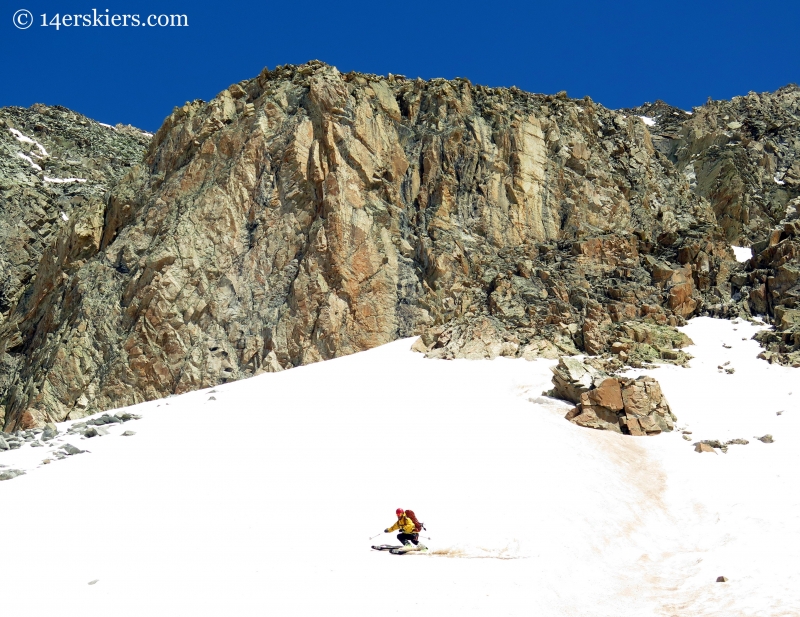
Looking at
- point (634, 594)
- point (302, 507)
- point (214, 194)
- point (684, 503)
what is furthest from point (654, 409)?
point (214, 194)

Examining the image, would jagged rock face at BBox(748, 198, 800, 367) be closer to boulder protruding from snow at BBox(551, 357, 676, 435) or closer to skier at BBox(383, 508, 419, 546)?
boulder protruding from snow at BBox(551, 357, 676, 435)

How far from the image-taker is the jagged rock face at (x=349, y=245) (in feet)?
97.1

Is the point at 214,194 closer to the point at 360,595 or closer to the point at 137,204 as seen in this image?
the point at 137,204

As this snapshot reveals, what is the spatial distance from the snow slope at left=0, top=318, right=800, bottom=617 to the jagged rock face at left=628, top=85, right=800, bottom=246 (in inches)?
1011

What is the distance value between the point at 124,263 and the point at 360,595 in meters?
28.0

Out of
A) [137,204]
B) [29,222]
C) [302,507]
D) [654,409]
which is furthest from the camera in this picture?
[29,222]

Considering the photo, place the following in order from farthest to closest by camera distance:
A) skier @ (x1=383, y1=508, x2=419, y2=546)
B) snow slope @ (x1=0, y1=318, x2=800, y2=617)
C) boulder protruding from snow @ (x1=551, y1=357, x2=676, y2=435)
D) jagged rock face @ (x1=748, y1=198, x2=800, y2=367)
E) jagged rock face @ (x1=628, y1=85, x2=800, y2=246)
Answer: jagged rock face @ (x1=628, y1=85, x2=800, y2=246), jagged rock face @ (x1=748, y1=198, x2=800, y2=367), boulder protruding from snow @ (x1=551, y1=357, x2=676, y2=435), skier @ (x1=383, y1=508, x2=419, y2=546), snow slope @ (x1=0, y1=318, x2=800, y2=617)

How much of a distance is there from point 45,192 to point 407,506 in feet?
150

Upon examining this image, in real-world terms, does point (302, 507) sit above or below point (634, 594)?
above

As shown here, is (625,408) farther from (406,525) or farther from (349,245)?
(349,245)

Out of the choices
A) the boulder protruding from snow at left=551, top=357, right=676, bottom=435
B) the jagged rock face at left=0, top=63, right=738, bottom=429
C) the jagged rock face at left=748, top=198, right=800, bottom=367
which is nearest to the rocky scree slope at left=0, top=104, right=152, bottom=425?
the jagged rock face at left=0, top=63, right=738, bottom=429

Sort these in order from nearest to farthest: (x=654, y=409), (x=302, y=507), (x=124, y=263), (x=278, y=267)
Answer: (x=302, y=507), (x=654, y=409), (x=278, y=267), (x=124, y=263)

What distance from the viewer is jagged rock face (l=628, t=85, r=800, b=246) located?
43.7 m

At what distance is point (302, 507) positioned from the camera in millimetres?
12625
